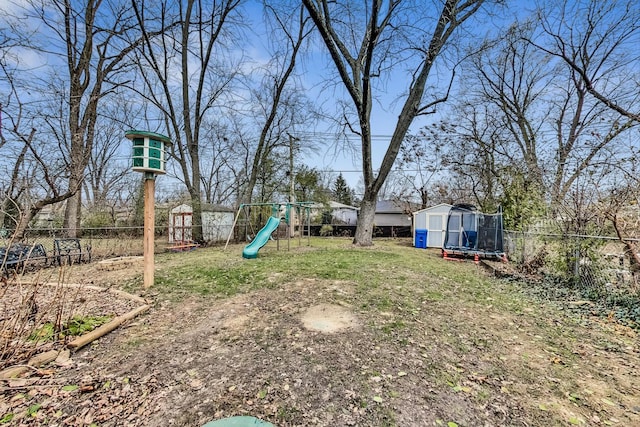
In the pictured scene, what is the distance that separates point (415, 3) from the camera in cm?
807

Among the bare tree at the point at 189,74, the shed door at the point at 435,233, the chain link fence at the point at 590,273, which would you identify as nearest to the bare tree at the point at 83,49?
the bare tree at the point at 189,74

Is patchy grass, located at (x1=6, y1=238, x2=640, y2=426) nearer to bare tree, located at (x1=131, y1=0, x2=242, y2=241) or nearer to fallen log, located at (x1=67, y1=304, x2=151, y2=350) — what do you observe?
fallen log, located at (x1=67, y1=304, x2=151, y2=350)

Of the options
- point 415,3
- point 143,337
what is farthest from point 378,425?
point 415,3

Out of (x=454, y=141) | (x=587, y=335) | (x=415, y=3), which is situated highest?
(x=415, y=3)

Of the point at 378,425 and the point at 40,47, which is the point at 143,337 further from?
the point at 40,47

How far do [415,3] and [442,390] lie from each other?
9325 millimetres

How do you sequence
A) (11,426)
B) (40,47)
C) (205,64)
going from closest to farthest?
(11,426) < (40,47) < (205,64)

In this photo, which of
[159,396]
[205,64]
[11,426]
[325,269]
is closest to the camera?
[11,426]

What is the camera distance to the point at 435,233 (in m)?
14.1

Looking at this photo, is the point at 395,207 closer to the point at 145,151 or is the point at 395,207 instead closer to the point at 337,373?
the point at 145,151

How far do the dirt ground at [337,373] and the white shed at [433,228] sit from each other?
10.3 m

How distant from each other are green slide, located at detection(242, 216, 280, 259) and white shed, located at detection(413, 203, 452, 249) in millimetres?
7560

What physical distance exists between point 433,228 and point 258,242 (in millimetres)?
9163

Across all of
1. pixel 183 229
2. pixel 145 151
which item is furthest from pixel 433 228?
pixel 145 151
